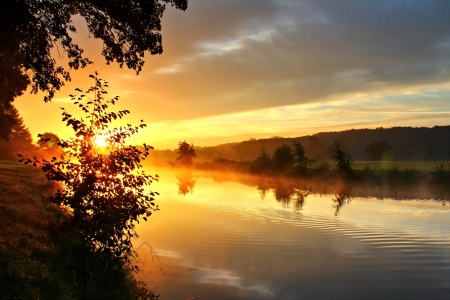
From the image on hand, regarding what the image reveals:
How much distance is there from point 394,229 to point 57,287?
1468cm

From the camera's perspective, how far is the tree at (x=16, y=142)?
237 feet

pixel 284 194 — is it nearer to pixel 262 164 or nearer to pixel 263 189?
pixel 263 189

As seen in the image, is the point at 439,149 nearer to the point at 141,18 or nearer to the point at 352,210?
the point at 352,210

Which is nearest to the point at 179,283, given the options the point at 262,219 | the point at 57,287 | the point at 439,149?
the point at 57,287

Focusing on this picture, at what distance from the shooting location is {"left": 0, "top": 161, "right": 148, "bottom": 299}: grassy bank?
6.45 meters

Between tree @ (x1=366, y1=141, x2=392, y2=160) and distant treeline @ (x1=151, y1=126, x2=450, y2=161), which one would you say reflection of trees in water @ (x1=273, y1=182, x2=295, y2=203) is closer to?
distant treeline @ (x1=151, y1=126, x2=450, y2=161)

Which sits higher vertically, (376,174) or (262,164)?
(262,164)

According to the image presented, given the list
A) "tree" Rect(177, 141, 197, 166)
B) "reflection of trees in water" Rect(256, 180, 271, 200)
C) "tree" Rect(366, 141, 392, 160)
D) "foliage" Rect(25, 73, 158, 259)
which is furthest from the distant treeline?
"foliage" Rect(25, 73, 158, 259)

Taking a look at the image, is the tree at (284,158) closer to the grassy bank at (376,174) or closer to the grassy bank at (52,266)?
the grassy bank at (376,174)

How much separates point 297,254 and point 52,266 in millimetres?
7639

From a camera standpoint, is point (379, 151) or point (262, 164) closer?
point (262, 164)

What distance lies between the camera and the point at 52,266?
7742mm

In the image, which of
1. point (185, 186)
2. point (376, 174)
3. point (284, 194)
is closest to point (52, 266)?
point (284, 194)

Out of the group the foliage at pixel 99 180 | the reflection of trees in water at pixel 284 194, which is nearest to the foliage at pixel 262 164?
the reflection of trees in water at pixel 284 194
